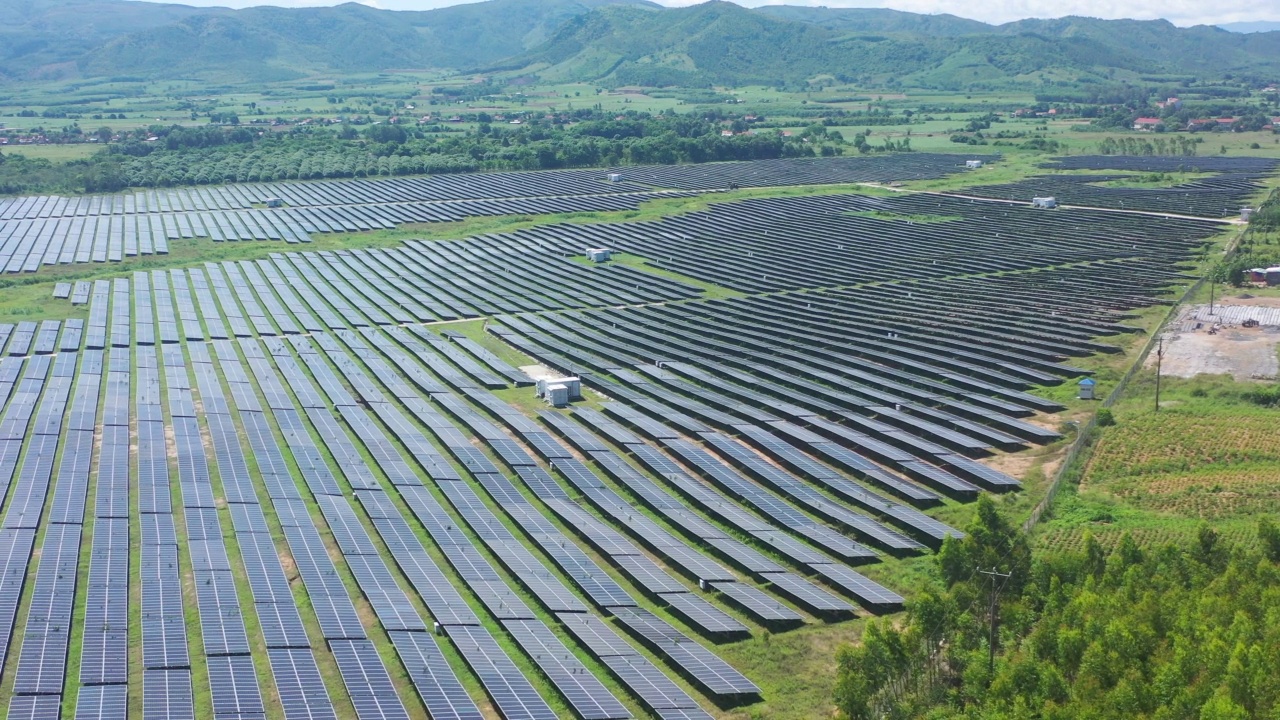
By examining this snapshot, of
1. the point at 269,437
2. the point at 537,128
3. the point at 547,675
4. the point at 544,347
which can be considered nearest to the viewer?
the point at 547,675

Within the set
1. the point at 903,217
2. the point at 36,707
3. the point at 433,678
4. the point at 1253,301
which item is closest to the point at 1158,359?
the point at 1253,301

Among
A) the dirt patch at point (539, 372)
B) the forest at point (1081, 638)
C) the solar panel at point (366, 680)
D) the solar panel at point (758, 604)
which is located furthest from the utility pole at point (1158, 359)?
the solar panel at point (366, 680)

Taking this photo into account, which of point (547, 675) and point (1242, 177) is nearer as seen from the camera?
point (547, 675)

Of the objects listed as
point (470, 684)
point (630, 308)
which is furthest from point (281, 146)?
point (470, 684)

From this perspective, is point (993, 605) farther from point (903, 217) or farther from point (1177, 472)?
point (903, 217)

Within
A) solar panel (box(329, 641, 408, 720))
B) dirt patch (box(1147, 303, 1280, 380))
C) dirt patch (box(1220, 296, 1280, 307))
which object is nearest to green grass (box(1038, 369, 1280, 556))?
dirt patch (box(1147, 303, 1280, 380))

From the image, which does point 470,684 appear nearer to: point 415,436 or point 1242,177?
point 415,436
